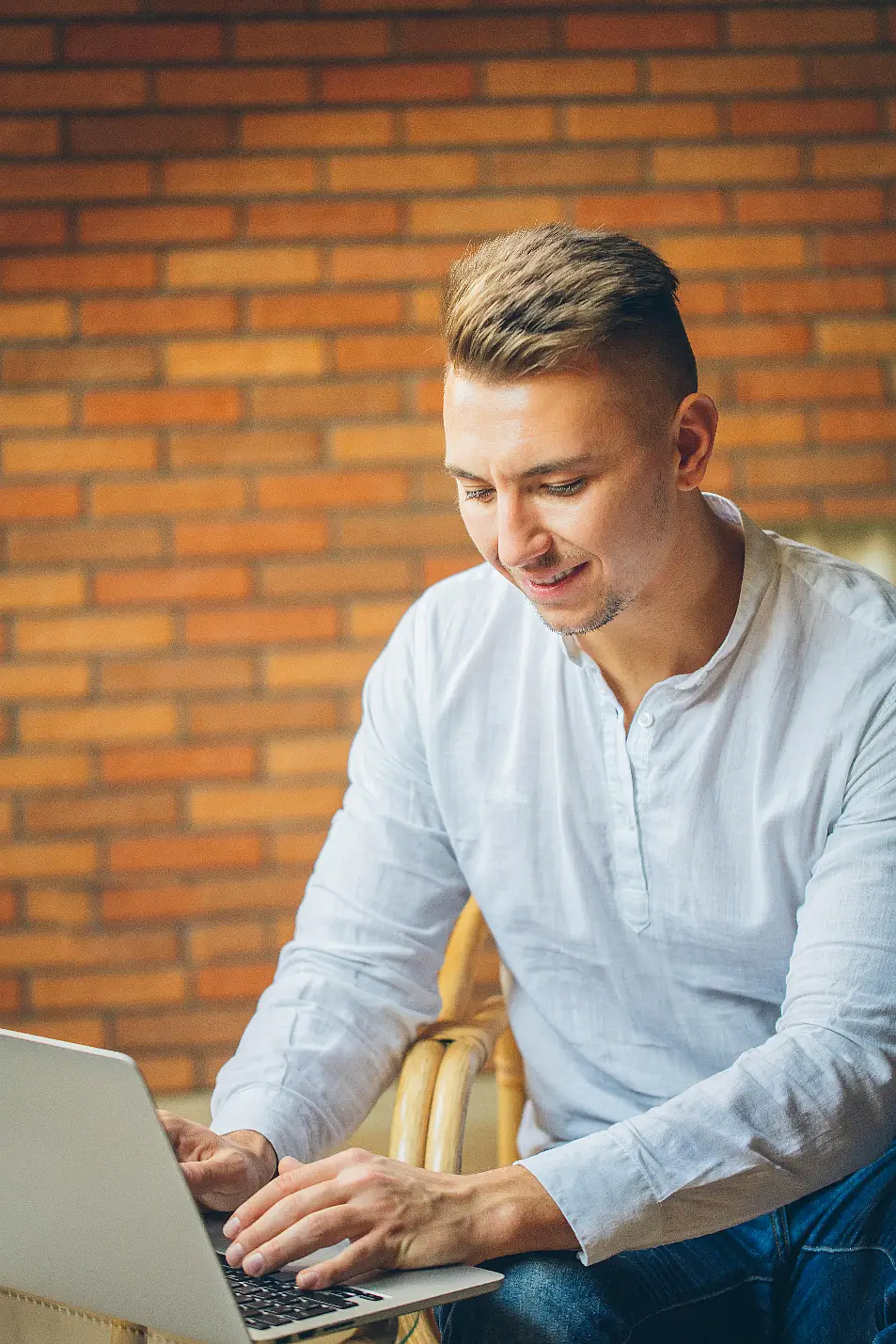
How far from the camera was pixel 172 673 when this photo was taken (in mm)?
2414

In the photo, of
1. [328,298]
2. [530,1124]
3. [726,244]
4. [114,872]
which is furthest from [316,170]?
[530,1124]

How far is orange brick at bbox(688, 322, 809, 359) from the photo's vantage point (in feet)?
7.97

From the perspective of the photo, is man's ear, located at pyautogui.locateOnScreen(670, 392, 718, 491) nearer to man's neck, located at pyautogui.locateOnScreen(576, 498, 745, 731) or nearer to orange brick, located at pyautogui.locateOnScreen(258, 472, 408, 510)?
man's neck, located at pyautogui.locateOnScreen(576, 498, 745, 731)

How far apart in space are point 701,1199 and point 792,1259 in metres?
0.21

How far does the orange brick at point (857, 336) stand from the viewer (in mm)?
2430

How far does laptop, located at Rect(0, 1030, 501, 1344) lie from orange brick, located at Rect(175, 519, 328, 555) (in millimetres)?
1589

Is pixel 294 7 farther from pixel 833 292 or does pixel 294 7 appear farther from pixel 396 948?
pixel 396 948

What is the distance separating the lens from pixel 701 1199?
3.54 feet

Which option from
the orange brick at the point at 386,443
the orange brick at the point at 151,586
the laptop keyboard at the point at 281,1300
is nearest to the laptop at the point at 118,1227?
the laptop keyboard at the point at 281,1300

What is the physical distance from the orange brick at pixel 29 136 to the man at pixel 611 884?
1402 mm

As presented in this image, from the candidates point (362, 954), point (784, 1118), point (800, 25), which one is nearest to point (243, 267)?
point (800, 25)

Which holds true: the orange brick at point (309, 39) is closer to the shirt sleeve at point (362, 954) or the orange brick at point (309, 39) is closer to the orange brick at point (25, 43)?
the orange brick at point (25, 43)

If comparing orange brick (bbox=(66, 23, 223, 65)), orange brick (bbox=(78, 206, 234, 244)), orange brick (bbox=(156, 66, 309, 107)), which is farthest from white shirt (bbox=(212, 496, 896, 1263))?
orange brick (bbox=(66, 23, 223, 65))

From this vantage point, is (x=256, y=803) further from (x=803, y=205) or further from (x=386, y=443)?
(x=803, y=205)
